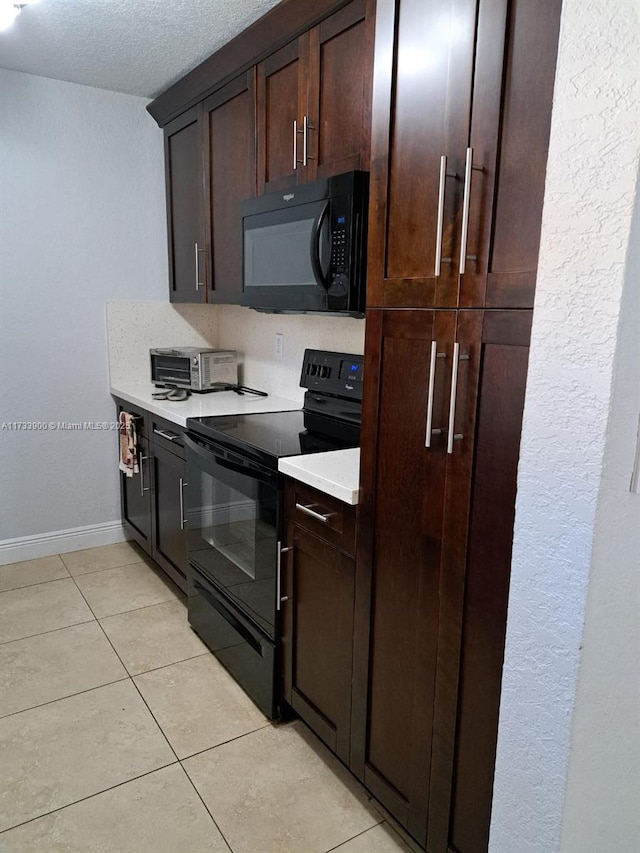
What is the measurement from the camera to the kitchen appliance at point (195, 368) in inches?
121

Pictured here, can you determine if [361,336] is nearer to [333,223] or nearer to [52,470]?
[333,223]

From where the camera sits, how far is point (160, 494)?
2.87 m

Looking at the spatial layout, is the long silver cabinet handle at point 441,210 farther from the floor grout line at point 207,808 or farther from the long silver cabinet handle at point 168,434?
the long silver cabinet handle at point 168,434

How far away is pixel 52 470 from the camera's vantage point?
327cm

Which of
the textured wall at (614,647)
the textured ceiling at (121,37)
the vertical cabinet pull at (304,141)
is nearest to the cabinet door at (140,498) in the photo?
the vertical cabinet pull at (304,141)

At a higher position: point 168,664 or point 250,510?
point 250,510

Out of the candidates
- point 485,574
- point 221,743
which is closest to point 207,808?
point 221,743

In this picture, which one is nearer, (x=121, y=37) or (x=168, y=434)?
(x=121, y=37)

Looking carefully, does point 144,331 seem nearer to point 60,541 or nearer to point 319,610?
point 60,541

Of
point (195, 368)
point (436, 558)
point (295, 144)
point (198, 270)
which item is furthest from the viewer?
point (195, 368)

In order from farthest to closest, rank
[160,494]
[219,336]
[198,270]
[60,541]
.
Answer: [219,336] → [60,541] → [198,270] → [160,494]

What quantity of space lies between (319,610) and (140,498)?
1.72 m

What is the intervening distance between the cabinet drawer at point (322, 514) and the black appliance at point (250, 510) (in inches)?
2.5

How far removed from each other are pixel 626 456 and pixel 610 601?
25 centimetres
